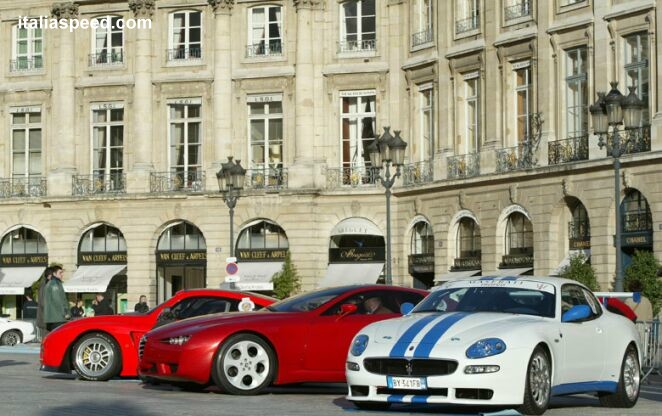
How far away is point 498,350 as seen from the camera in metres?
15.2

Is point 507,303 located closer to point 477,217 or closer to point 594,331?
point 594,331

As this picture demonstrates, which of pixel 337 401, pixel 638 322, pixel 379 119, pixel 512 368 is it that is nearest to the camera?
pixel 512 368

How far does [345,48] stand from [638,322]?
30.5 meters

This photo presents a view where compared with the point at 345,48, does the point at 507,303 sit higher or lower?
lower

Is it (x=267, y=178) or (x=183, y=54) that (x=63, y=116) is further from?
(x=267, y=178)

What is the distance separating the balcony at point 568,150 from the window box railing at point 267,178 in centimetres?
1123

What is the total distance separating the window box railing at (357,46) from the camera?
51.4 metres

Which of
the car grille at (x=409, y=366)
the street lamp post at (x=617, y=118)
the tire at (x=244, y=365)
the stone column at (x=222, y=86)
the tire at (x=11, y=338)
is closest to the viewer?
the car grille at (x=409, y=366)

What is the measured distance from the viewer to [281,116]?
172 feet

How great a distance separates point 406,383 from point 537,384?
123 centimetres

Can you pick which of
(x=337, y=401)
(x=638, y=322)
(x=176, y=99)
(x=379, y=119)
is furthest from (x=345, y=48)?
(x=337, y=401)

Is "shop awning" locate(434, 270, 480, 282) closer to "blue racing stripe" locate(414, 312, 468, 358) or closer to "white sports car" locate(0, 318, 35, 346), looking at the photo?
"white sports car" locate(0, 318, 35, 346)

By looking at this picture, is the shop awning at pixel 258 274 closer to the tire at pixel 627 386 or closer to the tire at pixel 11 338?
the tire at pixel 11 338

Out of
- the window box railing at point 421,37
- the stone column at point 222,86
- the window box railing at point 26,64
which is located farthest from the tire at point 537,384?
the window box railing at point 26,64
